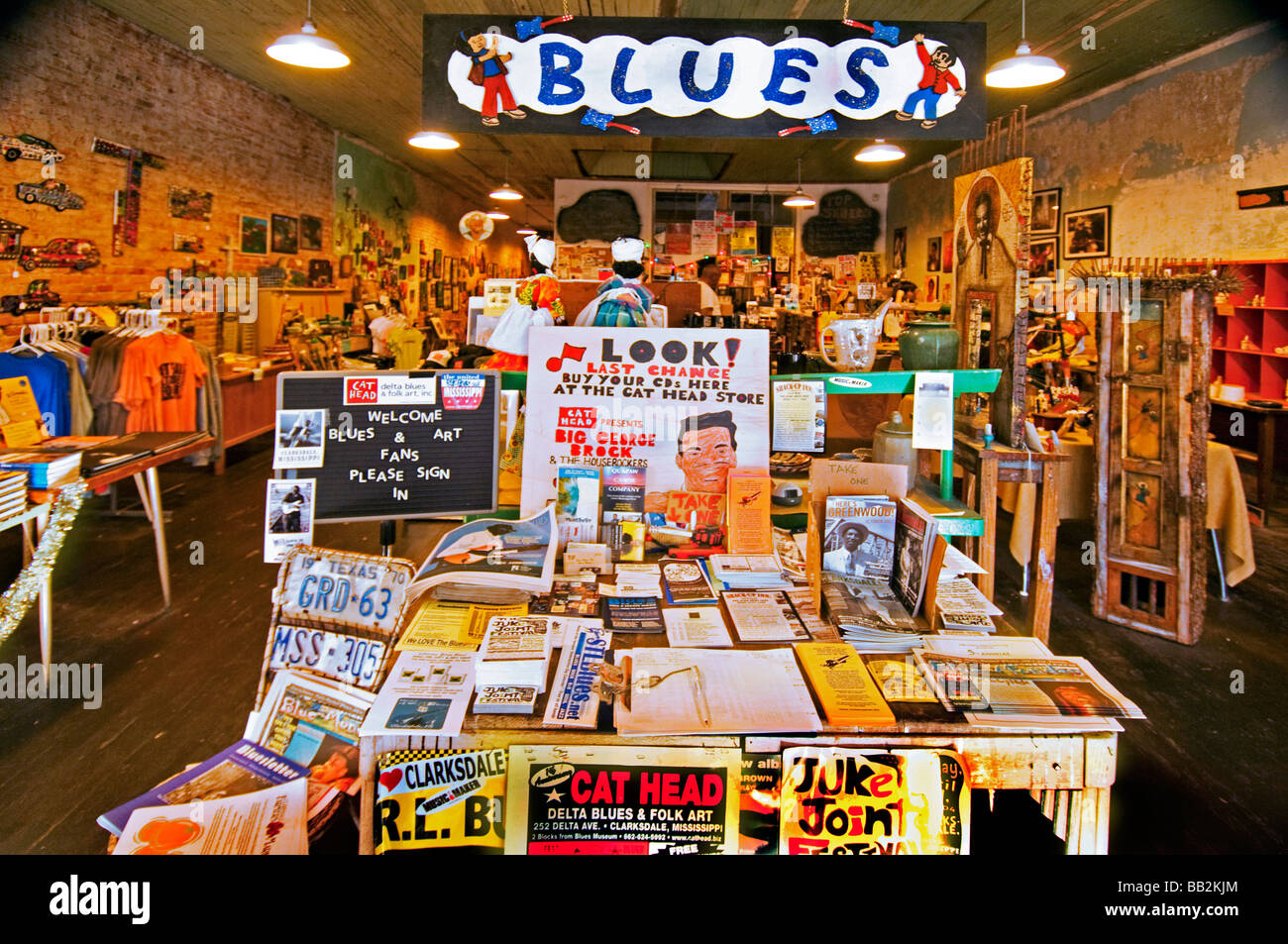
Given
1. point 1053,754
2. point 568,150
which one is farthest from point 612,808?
point 568,150

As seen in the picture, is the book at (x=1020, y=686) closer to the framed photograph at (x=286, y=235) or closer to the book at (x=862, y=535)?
the book at (x=862, y=535)

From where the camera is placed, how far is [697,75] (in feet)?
10.0

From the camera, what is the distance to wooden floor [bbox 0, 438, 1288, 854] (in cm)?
231

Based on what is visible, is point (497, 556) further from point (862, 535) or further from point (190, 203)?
point (190, 203)

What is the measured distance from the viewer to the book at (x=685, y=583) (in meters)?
1.85

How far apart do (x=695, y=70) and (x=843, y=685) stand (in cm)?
256

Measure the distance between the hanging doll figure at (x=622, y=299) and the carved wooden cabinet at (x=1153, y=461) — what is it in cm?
234

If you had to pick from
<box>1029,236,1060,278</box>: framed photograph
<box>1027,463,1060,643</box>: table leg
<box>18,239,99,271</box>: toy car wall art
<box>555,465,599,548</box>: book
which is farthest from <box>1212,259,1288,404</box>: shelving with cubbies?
<box>18,239,99,271</box>: toy car wall art

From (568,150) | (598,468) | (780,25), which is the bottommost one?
(598,468)

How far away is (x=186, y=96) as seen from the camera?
7105mm

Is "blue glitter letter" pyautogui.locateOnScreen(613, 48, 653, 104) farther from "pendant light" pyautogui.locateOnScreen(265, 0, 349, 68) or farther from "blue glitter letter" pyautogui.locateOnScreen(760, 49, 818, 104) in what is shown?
"pendant light" pyautogui.locateOnScreen(265, 0, 349, 68)

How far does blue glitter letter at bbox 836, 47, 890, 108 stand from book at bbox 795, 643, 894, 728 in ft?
7.77

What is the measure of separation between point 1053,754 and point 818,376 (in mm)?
1470
